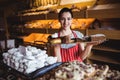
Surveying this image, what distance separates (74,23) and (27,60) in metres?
2.60

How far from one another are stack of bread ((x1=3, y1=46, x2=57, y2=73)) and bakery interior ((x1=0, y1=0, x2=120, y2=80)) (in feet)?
0.27

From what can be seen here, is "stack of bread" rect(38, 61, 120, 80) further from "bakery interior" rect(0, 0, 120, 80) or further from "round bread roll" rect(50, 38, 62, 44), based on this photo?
"bakery interior" rect(0, 0, 120, 80)

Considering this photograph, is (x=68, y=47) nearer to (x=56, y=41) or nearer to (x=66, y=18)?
(x=66, y=18)

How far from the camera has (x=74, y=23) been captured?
409 cm

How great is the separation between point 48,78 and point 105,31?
2216mm

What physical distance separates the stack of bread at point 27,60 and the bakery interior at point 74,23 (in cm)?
8

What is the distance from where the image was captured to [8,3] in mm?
6598

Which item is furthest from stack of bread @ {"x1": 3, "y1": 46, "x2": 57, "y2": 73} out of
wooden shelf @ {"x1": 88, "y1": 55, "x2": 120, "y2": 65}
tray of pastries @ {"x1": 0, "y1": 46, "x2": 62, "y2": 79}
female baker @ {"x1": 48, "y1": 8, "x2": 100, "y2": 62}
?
wooden shelf @ {"x1": 88, "y1": 55, "x2": 120, "y2": 65}

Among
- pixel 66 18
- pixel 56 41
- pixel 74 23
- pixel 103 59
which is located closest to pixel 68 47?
pixel 66 18

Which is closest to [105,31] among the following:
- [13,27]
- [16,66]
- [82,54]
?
[82,54]

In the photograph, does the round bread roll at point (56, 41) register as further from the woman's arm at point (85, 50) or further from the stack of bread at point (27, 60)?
the woman's arm at point (85, 50)

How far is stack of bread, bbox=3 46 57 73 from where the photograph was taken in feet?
5.22

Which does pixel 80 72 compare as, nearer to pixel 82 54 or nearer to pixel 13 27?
pixel 82 54

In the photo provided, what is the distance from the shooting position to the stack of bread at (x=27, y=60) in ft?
5.22
